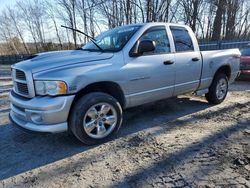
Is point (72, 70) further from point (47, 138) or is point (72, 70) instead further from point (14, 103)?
point (47, 138)

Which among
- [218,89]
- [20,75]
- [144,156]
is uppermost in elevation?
[20,75]

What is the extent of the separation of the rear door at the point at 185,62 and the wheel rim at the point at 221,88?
33.3 inches

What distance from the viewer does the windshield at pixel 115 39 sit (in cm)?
439

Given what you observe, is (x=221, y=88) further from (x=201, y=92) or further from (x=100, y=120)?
(x=100, y=120)

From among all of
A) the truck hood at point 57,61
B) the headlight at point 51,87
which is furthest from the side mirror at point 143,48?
the headlight at point 51,87

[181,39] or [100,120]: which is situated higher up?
[181,39]

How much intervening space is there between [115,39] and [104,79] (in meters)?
1.15

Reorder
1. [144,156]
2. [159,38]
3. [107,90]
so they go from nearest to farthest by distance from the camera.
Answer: [144,156] → [107,90] → [159,38]

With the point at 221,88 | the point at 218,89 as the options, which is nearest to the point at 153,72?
the point at 218,89

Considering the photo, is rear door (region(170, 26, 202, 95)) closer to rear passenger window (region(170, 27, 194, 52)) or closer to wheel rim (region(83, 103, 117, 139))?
rear passenger window (region(170, 27, 194, 52))

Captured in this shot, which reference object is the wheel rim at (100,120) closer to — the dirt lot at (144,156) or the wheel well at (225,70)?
the dirt lot at (144,156)

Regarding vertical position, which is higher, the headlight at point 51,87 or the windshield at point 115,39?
the windshield at point 115,39

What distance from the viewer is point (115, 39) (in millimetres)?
4660

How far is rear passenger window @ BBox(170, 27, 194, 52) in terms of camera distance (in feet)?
16.5
